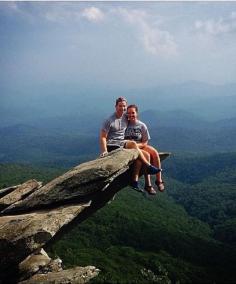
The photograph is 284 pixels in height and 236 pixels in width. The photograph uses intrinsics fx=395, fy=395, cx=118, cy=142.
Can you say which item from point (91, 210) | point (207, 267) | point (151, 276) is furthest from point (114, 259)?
point (91, 210)

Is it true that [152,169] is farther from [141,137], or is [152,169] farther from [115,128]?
[115,128]

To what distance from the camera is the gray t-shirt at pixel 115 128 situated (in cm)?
2462

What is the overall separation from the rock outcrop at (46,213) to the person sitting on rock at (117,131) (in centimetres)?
125

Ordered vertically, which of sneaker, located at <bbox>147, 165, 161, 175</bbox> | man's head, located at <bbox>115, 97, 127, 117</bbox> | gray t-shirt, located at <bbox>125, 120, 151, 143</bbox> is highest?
man's head, located at <bbox>115, 97, 127, 117</bbox>

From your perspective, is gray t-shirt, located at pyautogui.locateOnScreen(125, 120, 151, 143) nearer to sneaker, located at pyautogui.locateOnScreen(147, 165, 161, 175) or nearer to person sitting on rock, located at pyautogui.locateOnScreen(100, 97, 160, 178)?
person sitting on rock, located at pyautogui.locateOnScreen(100, 97, 160, 178)

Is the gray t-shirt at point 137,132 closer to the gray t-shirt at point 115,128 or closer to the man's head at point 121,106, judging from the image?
the gray t-shirt at point 115,128

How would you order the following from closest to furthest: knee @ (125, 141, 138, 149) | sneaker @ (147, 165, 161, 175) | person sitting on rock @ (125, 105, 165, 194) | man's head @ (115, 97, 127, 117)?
1. sneaker @ (147, 165, 161, 175)
2. knee @ (125, 141, 138, 149)
3. man's head @ (115, 97, 127, 117)
4. person sitting on rock @ (125, 105, 165, 194)

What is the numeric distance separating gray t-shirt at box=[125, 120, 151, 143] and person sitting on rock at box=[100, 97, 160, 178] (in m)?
0.38

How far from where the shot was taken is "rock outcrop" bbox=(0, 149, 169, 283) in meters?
20.4

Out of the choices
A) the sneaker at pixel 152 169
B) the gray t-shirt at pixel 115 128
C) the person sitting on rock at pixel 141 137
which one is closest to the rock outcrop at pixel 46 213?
the sneaker at pixel 152 169

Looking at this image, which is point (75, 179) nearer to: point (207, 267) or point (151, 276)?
point (151, 276)

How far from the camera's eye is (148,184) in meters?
25.2

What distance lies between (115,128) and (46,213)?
22.4ft

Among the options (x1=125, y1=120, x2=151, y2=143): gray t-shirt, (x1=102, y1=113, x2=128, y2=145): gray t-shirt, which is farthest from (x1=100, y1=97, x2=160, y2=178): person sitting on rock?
(x1=125, y1=120, x2=151, y2=143): gray t-shirt
